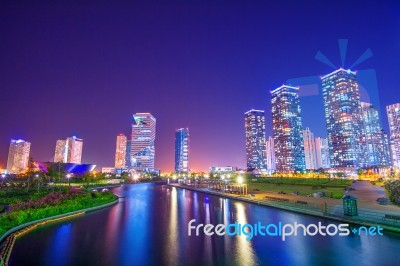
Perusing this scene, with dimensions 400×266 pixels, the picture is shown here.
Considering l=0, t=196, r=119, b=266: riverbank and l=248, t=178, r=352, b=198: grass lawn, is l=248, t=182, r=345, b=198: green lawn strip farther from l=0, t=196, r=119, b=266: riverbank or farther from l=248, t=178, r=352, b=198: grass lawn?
l=0, t=196, r=119, b=266: riverbank

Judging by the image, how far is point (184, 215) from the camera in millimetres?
33781

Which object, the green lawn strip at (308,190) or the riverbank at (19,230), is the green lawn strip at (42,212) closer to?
the riverbank at (19,230)

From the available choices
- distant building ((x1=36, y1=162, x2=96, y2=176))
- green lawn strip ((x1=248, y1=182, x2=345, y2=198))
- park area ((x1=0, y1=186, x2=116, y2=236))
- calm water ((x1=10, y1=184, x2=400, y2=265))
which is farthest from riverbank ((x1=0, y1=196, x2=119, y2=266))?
distant building ((x1=36, y1=162, x2=96, y2=176))

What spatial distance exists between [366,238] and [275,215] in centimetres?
1150

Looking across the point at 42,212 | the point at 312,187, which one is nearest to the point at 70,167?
the point at 42,212

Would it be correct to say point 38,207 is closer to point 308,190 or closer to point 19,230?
point 19,230

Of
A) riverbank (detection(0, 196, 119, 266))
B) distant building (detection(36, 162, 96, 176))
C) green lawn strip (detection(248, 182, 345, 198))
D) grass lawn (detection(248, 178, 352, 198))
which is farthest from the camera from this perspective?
distant building (detection(36, 162, 96, 176))

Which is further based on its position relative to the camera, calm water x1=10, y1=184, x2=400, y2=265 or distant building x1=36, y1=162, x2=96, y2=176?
distant building x1=36, y1=162, x2=96, y2=176

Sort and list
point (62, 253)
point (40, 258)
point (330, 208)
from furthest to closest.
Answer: point (330, 208), point (62, 253), point (40, 258)

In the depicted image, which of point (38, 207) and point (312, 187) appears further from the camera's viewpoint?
point (312, 187)

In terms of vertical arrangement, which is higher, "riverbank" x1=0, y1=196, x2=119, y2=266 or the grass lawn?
the grass lawn

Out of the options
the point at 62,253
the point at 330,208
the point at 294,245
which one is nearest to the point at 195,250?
the point at 294,245

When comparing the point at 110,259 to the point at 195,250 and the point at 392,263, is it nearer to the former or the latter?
A: the point at 195,250

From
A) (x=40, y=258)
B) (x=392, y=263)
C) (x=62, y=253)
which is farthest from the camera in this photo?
(x=62, y=253)
